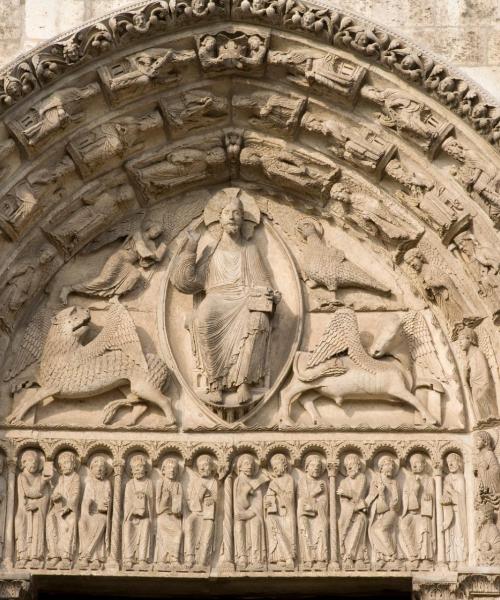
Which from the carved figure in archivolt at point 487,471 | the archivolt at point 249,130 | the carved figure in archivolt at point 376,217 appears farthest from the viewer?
the carved figure in archivolt at point 376,217

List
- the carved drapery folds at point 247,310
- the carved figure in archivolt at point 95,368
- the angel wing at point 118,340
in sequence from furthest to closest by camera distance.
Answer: the angel wing at point 118,340
the carved figure in archivolt at point 95,368
the carved drapery folds at point 247,310

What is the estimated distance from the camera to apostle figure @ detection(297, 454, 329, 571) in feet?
32.8

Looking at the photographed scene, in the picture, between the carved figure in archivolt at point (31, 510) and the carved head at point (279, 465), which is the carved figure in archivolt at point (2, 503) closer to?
the carved figure in archivolt at point (31, 510)

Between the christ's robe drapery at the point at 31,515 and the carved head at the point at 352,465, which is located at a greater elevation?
the carved head at the point at 352,465

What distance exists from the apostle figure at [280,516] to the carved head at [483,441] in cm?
118

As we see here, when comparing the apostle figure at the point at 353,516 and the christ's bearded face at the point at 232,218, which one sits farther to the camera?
the christ's bearded face at the point at 232,218

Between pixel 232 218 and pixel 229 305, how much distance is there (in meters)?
0.63

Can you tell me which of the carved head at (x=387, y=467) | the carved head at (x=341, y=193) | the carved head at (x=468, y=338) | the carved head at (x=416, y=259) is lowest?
the carved head at (x=387, y=467)

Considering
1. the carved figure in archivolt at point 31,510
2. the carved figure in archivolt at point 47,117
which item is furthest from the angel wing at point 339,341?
the carved figure in archivolt at point 47,117

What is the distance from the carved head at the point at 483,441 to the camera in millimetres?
10078

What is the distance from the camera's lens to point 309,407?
10.4 metres

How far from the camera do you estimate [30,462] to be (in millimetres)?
10172

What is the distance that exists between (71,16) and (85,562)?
3.40 meters

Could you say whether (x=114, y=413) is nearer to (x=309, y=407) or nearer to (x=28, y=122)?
(x=309, y=407)
